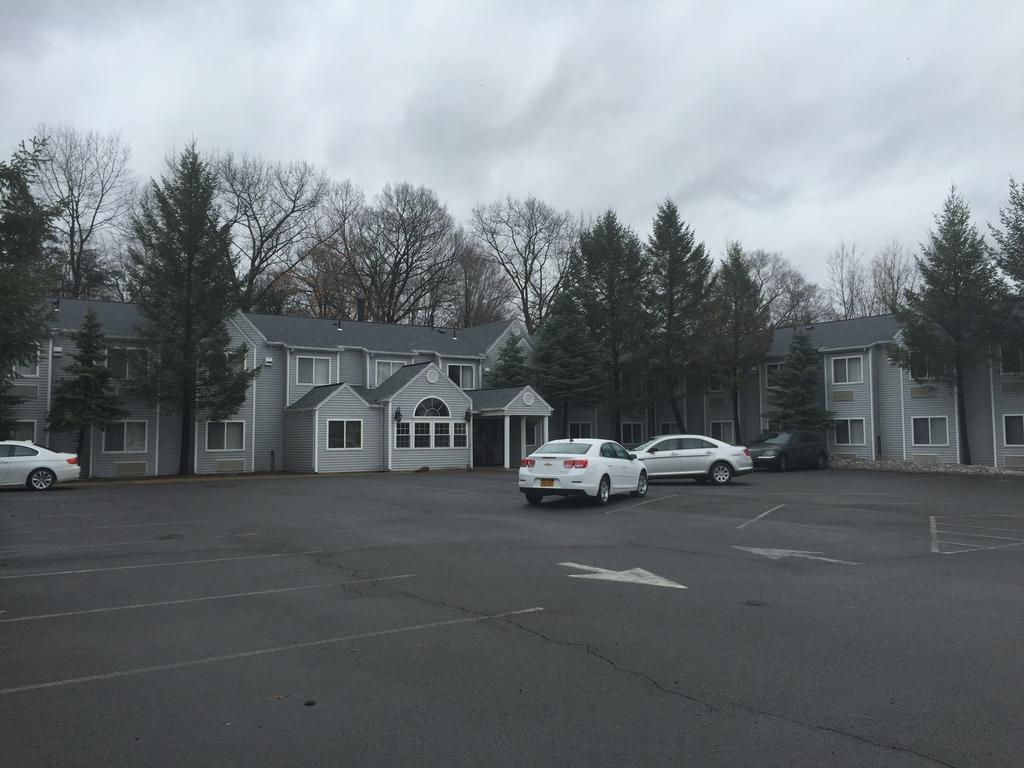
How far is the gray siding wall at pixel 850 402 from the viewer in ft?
128

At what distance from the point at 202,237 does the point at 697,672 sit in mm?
32342

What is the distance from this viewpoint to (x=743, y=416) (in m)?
45.0

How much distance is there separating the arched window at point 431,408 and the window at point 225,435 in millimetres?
8005

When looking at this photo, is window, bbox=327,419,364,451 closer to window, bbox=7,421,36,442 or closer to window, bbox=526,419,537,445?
window, bbox=526,419,537,445

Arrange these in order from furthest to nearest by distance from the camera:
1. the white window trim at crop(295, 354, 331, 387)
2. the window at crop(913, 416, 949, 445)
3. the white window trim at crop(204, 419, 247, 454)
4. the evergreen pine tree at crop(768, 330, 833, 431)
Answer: the evergreen pine tree at crop(768, 330, 833, 431), the white window trim at crop(295, 354, 331, 387), the window at crop(913, 416, 949, 445), the white window trim at crop(204, 419, 247, 454)

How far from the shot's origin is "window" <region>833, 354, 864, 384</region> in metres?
39.6

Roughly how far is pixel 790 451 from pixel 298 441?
2152 centimetres

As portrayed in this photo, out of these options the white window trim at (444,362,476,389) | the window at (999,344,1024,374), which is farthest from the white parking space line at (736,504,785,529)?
the white window trim at (444,362,476,389)

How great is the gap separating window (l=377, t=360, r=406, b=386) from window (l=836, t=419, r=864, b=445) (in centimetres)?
2228

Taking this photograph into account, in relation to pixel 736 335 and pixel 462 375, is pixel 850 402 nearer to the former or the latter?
pixel 736 335

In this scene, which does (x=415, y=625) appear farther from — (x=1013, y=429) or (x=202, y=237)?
(x=1013, y=429)

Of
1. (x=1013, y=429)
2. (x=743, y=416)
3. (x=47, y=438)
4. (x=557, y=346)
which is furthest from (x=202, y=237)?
(x=1013, y=429)

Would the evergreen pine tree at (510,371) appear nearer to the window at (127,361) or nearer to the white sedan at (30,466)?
the window at (127,361)

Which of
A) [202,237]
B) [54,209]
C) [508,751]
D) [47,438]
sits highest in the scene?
[202,237]
